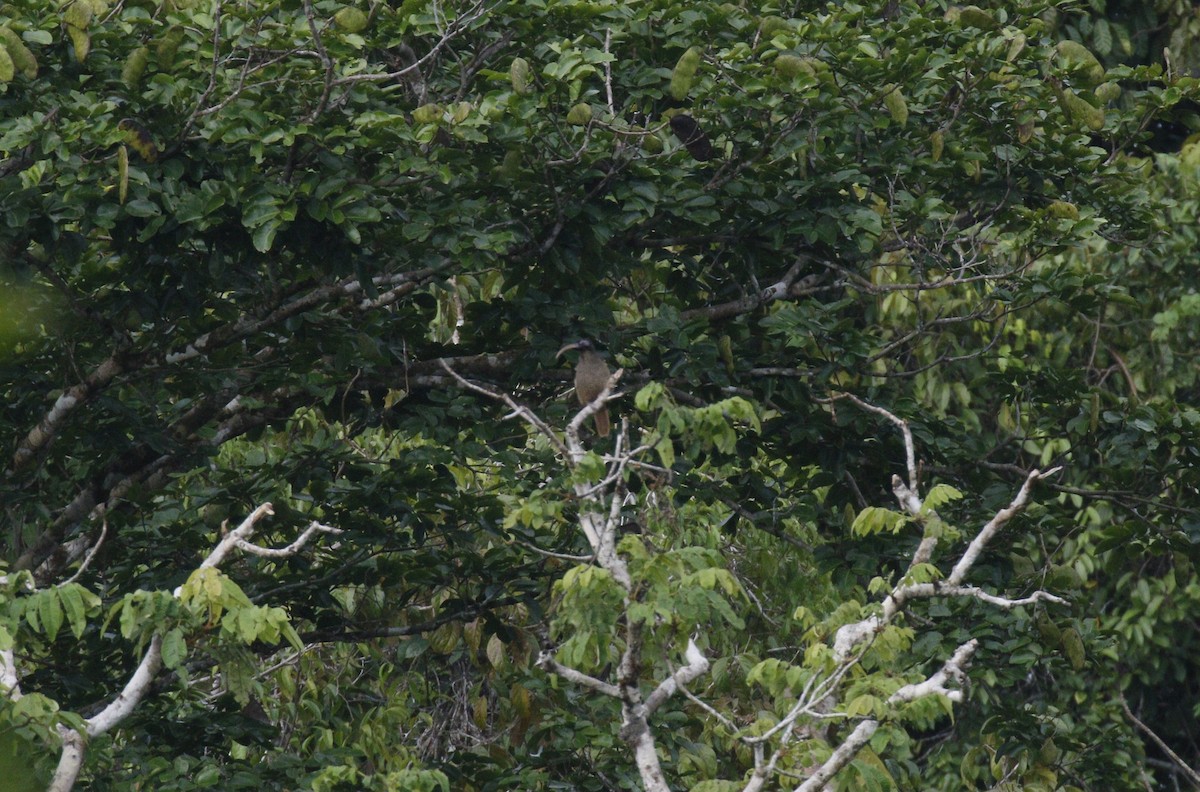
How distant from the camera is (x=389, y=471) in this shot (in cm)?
539

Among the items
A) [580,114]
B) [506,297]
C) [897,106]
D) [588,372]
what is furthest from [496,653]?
[897,106]

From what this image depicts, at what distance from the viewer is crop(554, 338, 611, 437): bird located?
194 inches

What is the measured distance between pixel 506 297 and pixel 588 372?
0.72m

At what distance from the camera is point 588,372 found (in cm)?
500

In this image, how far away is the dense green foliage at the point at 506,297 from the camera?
15.3ft

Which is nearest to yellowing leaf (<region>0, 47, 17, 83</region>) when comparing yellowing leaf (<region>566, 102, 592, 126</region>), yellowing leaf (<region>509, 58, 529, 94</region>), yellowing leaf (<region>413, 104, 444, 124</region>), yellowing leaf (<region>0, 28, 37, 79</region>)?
yellowing leaf (<region>0, 28, 37, 79</region>)

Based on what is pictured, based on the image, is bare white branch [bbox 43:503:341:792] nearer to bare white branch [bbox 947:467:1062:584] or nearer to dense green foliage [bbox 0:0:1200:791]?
dense green foliage [bbox 0:0:1200:791]

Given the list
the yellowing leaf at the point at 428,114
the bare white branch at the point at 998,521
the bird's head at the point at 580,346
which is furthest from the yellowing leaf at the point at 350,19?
the bare white branch at the point at 998,521

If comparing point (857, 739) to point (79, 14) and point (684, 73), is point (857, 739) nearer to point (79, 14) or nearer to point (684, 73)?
point (684, 73)

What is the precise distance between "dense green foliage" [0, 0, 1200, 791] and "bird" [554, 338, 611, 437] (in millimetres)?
145

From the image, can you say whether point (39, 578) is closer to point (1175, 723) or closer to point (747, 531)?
point (747, 531)

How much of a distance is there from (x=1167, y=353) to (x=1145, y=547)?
210 cm

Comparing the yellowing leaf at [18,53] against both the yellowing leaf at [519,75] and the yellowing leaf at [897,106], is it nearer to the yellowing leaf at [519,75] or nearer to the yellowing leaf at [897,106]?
the yellowing leaf at [519,75]

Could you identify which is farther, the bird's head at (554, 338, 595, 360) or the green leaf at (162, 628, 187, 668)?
the bird's head at (554, 338, 595, 360)
